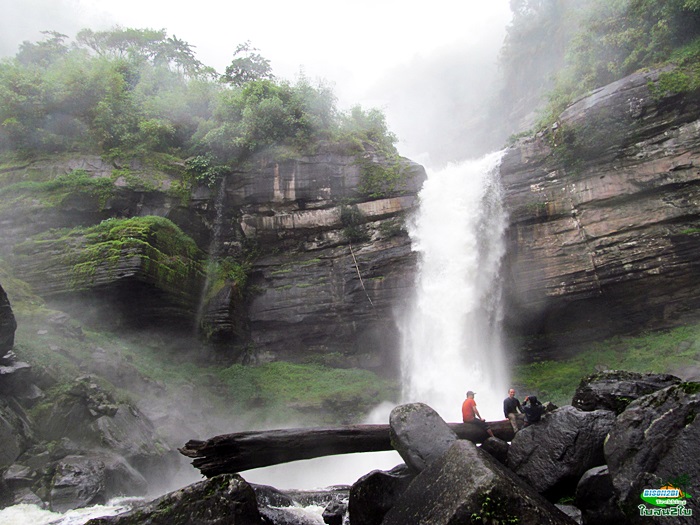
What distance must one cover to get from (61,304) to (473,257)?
55.2ft

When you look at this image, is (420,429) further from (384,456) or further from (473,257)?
(473,257)

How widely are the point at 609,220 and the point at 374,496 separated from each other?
15207 mm

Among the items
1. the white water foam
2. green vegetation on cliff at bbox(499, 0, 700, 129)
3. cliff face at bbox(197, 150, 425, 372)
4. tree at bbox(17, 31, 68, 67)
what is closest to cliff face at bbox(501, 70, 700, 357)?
green vegetation on cliff at bbox(499, 0, 700, 129)

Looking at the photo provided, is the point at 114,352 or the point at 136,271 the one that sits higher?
the point at 136,271

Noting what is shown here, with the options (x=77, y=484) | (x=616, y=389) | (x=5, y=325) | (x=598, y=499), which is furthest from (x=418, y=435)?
(x=5, y=325)

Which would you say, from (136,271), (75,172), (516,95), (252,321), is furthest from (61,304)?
(516,95)

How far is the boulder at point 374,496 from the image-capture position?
5922 millimetres

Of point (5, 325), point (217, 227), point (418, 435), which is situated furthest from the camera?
point (217, 227)

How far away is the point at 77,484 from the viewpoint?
8.62 m

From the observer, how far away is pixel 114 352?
14938mm

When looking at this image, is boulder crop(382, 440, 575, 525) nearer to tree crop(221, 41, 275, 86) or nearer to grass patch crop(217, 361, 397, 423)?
grass patch crop(217, 361, 397, 423)

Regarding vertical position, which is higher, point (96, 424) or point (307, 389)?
point (96, 424)

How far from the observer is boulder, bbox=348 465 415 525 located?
5.92 metres

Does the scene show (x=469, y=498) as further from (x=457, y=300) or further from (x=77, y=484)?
(x=457, y=300)
